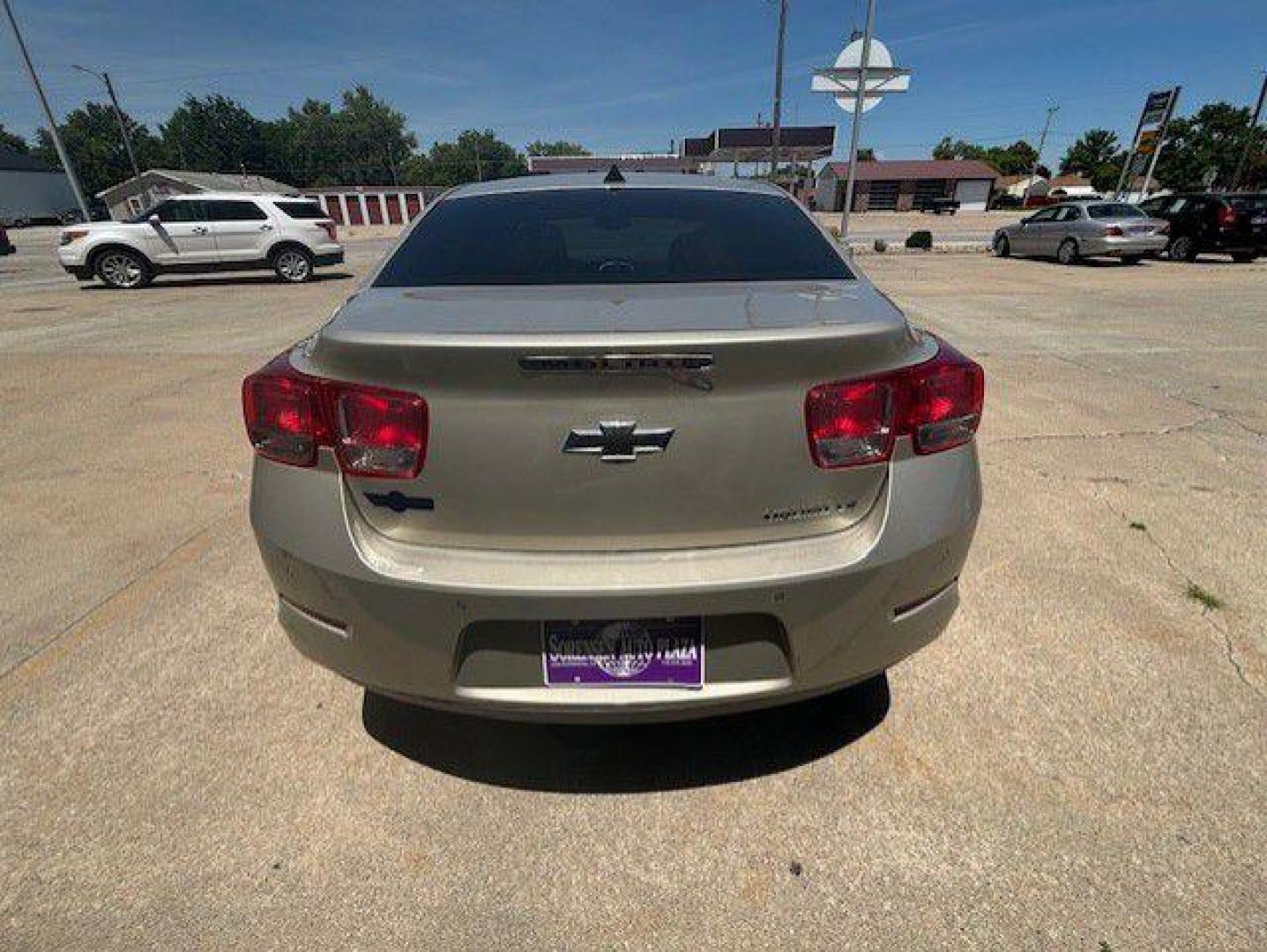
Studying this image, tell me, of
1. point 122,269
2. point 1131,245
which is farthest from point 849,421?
point 1131,245

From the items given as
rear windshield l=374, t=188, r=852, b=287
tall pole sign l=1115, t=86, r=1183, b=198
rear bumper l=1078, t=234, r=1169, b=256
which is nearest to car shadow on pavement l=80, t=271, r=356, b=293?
rear windshield l=374, t=188, r=852, b=287

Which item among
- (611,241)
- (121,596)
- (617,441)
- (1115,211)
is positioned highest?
(611,241)

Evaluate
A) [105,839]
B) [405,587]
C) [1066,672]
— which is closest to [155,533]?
[105,839]

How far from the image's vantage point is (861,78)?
18.7 metres

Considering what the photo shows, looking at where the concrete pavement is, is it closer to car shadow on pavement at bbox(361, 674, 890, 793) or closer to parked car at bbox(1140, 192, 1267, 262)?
car shadow on pavement at bbox(361, 674, 890, 793)

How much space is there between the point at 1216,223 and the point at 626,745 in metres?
20.5

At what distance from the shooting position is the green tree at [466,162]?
113 m

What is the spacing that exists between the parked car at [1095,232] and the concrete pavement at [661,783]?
1585cm

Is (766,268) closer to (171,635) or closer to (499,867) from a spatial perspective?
(499,867)

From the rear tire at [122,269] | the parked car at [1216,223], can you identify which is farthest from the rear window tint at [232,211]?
the parked car at [1216,223]

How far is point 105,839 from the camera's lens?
5.87 feet

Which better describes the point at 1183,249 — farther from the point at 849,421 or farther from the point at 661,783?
the point at 661,783

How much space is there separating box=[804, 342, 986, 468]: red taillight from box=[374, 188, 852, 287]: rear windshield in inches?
22.6

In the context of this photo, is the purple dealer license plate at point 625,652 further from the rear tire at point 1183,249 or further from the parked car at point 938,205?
the parked car at point 938,205
